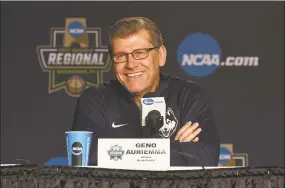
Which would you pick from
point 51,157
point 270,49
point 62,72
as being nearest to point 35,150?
point 51,157

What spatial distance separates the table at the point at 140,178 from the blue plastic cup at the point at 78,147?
0.35 m

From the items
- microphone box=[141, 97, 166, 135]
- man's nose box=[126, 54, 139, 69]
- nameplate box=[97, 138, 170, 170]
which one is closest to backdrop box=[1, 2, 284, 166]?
man's nose box=[126, 54, 139, 69]

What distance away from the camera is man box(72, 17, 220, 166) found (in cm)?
343

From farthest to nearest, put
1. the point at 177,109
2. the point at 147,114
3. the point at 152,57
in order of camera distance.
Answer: the point at 152,57, the point at 177,109, the point at 147,114

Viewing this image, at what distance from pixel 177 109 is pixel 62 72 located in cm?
121

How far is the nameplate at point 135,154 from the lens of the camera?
1.60 meters

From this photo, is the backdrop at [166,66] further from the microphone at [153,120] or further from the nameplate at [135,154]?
the nameplate at [135,154]

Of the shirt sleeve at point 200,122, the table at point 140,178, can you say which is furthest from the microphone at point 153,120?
the table at point 140,178

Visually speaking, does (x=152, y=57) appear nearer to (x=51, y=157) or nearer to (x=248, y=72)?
(x=248, y=72)

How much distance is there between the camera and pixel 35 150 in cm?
410

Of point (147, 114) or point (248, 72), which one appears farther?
point (248, 72)

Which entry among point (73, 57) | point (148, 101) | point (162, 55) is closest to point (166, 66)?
point (162, 55)

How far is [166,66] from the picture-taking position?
4.07m

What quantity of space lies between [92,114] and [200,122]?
0.84 metres
